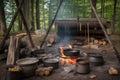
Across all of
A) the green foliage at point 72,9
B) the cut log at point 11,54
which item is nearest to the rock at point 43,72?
the cut log at point 11,54

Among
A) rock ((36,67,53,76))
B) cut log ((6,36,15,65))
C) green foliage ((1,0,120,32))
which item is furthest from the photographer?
green foliage ((1,0,120,32))

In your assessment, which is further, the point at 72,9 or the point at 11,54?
the point at 72,9

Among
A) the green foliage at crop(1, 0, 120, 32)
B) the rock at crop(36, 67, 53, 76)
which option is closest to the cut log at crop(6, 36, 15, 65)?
the rock at crop(36, 67, 53, 76)

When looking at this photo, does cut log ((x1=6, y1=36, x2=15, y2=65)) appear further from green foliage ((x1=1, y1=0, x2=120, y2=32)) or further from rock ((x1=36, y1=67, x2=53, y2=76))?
green foliage ((x1=1, y1=0, x2=120, y2=32))

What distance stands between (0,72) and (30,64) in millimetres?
A: 1406

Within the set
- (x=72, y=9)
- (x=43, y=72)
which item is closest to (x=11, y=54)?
(x=43, y=72)

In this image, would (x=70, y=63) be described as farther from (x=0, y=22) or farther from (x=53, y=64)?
(x=0, y=22)

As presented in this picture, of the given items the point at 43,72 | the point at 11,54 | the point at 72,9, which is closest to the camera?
the point at 43,72

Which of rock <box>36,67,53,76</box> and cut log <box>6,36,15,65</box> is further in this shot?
cut log <box>6,36,15,65</box>

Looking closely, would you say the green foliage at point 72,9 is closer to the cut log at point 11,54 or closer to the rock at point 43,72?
the cut log at point 11,54

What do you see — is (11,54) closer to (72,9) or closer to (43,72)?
(43,72)

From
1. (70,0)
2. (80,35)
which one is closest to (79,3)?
(70,0)

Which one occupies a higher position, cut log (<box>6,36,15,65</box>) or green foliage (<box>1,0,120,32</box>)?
green foliage (<box>1,0,120,32</box>)

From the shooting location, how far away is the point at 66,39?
38.8 ft
